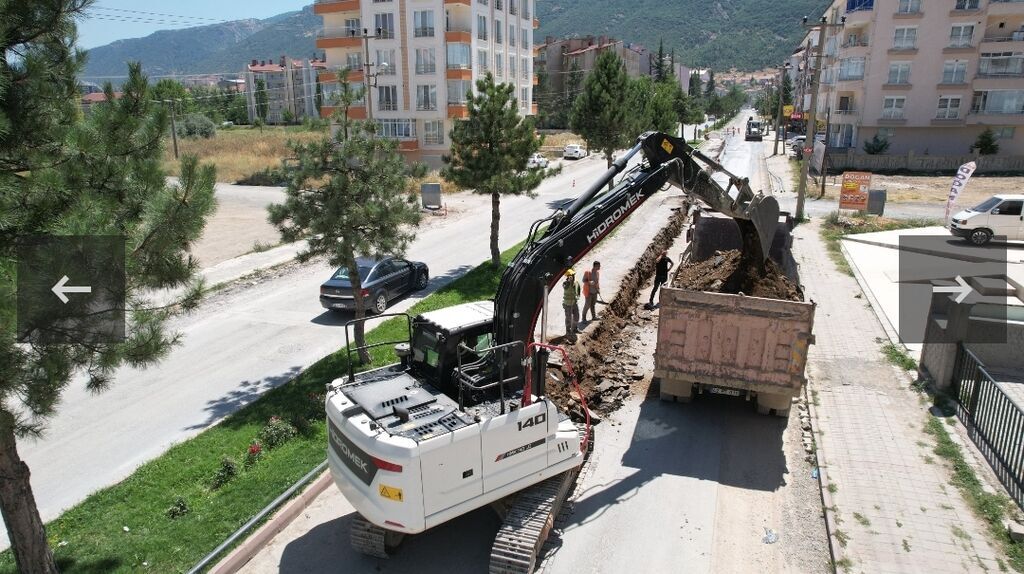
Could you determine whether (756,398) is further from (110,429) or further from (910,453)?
(110,429)

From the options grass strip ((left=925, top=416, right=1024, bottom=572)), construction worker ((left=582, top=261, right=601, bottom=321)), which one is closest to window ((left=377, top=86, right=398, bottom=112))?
construction worker ((left=582, top=261, right=601, bottom=321))

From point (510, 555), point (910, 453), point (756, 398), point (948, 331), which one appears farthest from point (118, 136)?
point (948, 331)

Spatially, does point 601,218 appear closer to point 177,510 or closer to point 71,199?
point 71,199

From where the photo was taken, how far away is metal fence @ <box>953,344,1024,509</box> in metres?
9.46

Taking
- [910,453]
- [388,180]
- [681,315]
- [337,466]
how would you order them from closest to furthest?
1. [337,466]
2. [910,453]
3. [681,315]
4. [388,180]

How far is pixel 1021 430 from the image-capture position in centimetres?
941

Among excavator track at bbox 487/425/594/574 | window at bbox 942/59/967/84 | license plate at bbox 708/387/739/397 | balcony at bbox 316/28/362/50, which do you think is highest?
balcony at bbox 316/28/362/50

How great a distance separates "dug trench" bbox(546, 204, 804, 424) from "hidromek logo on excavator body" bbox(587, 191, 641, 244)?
7.49 ft

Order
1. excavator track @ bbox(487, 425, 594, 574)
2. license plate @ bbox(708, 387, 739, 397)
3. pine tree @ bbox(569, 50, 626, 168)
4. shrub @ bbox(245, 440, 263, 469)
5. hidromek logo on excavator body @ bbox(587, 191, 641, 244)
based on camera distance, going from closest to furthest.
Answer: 1. excavator track @ bbox(487, 425, 594, 574)
2. hidromek logo on excavator body @ bbox(587, 191, 641, 244)
3. shrub @ bbox(245, 440, 263, 469)
4. license plate @ bbox(708, 387, 739, 397)
5. pine tree @ bbox(569, 50, 626, 168)

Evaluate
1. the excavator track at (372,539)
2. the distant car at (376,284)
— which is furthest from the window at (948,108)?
the excavator track at (372,539)

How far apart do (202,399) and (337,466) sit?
606 centimetres

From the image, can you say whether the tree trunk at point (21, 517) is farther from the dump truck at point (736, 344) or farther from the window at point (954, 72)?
the window at point (954, 72)

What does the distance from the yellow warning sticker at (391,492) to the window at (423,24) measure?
148 ft

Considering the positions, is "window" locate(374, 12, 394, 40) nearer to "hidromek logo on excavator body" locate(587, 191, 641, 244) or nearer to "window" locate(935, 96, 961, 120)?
"window" locate(935, 96, 961, 120)
